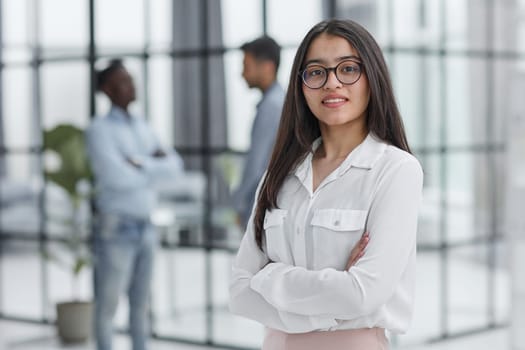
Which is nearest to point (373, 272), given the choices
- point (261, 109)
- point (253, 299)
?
point (253, 299)

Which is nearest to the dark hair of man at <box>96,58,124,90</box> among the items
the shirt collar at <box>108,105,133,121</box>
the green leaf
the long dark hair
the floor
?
the shirt collar at <box>108,105,133,121</box>

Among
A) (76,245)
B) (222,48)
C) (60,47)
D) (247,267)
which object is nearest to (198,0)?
(222,48)

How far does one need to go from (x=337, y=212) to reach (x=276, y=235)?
150 millimetres

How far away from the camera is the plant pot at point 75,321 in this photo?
507 centimetres

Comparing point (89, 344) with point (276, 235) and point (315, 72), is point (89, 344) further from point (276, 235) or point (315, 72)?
point (315, 72)

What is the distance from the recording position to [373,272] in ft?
5.10

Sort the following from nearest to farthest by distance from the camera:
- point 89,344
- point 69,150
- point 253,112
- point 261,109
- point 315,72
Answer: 1. point 315,72
2. point 261,109
3. point 253,112
4. point 69,150
5. point 89,344

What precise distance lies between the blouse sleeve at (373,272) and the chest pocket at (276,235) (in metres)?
0.06

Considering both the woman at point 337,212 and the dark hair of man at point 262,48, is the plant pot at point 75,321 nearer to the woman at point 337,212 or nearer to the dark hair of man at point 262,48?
the dark hair of man at point 262,48

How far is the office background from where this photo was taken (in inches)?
182

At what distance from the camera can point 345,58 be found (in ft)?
5.36

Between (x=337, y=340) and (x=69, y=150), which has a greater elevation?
(x=69, y=150)

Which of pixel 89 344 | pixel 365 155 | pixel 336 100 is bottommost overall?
pixel 89 344

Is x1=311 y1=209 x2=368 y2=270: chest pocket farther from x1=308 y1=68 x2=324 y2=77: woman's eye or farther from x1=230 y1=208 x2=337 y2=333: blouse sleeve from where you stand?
x1=308 y1=68 x2=324 y2=77: woman's eye
